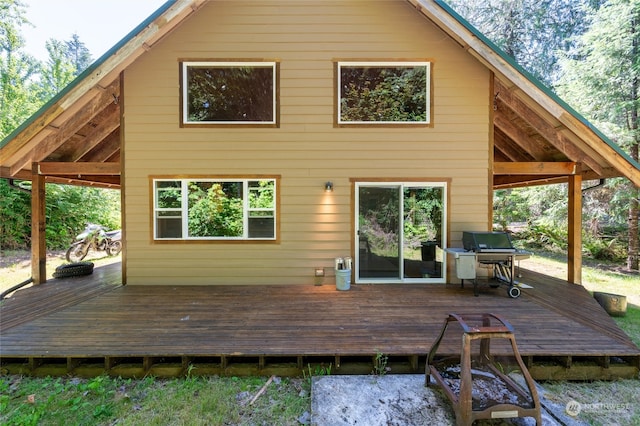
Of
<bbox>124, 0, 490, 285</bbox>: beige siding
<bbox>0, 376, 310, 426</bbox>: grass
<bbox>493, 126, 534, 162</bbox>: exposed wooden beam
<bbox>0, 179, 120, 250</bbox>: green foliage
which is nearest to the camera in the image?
<bbox>0, 376, 310, 426</bbox>: grass

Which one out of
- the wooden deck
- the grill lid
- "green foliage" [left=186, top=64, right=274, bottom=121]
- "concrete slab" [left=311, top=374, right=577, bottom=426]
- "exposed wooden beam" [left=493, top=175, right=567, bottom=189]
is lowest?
"concrete slab" [left=311, top=374, right=577, bottom=426]

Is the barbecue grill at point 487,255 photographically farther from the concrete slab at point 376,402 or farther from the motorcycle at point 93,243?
the motorcycle at point 93,243

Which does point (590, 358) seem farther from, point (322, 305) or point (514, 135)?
point (514, 135)

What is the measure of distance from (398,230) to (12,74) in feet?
59.9

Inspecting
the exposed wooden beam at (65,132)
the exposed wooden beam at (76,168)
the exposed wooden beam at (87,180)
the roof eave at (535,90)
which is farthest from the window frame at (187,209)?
the roof eave at (535,90)

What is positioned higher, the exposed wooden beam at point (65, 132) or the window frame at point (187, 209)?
the exposed wooden beam at point (65, 132)

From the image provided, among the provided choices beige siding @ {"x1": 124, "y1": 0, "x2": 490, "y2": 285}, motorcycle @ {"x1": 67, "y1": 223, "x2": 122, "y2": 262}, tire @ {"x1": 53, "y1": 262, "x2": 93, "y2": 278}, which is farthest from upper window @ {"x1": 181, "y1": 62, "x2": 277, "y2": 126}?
motorcycle @ {"x1": 67, "y1": 223, "x2": 122, "y2": 262}

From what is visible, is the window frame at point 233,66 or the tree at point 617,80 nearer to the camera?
the window frame at point 233,66

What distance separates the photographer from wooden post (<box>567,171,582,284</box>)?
5500mm

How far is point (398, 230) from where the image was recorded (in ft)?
17.4

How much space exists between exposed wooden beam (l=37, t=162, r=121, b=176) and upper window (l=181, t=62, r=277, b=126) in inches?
74.0

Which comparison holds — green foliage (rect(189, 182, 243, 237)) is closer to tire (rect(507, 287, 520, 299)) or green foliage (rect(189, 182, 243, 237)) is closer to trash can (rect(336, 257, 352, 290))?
trash can (rect(336, 257, 352, 290))

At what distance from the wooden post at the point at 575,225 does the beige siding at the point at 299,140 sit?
1.97 meters

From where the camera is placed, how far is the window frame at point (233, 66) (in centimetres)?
530
